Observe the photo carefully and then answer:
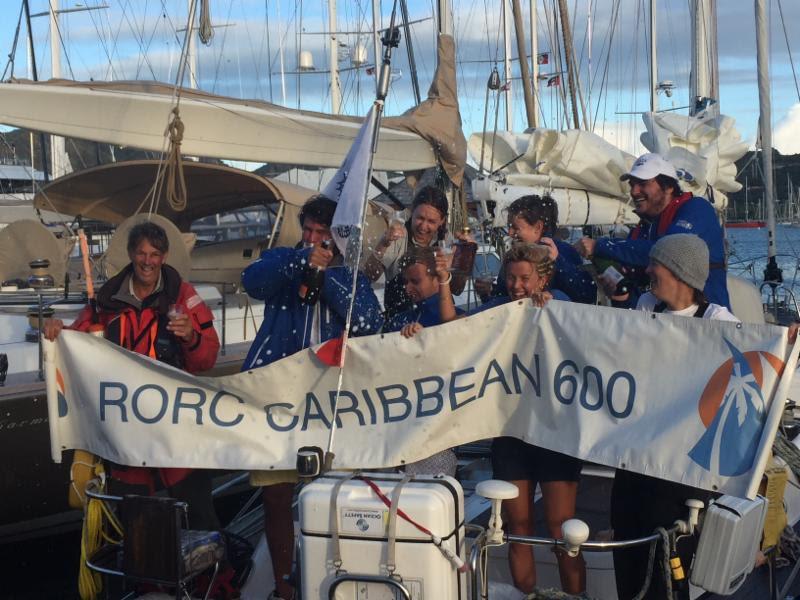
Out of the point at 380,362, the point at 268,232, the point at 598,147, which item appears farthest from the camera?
the point at 598,147

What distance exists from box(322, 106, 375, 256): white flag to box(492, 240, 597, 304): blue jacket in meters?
0.89

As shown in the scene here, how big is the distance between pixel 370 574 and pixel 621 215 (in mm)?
9319

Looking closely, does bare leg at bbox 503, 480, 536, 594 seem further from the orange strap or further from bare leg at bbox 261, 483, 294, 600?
the orange strap

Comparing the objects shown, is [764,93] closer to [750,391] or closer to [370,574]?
[750,391]

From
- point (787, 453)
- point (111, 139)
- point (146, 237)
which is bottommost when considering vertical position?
point (787, 453)

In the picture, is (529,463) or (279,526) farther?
(279,526)

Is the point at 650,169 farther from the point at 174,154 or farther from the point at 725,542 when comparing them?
the point at 174,154

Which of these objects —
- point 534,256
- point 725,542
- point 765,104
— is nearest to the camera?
point 725,542

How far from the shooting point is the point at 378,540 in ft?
10.8

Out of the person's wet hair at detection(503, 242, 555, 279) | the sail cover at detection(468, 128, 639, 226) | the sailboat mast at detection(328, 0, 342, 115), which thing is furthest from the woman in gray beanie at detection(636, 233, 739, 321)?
the sailboat mast at detection(328, 0, 342, 115)

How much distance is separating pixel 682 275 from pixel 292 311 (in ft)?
5.80

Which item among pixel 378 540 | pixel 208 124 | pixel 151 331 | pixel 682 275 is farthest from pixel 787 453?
pixel 208 124

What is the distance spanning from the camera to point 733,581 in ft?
11.6

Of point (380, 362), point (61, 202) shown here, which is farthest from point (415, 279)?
point (61, 202)
